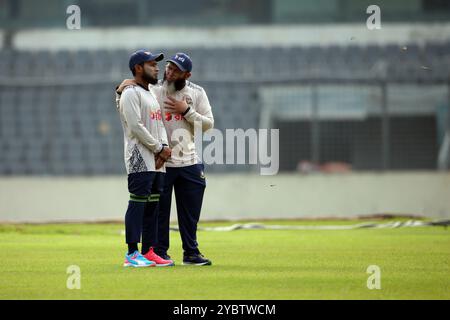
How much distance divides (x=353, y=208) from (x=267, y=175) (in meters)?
1.43

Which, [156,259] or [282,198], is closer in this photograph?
[156,259]

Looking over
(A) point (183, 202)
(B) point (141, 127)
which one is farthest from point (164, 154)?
(A) point (183, 202)

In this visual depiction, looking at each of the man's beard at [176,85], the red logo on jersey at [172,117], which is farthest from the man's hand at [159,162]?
the man's beard at [176,85]

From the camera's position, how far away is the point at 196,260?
25.8 feet

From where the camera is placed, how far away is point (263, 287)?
6.20 m

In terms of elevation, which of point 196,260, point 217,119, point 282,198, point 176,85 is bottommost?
point 282,198

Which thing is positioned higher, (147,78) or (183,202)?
(147,78)

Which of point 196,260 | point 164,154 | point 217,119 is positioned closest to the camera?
point 164,154

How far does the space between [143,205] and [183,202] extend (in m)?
0.51

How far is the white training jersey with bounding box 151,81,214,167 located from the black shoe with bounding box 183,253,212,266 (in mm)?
729

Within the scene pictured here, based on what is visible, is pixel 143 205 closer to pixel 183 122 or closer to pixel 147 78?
pixel 183 122

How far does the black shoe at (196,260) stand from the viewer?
25.7 ft

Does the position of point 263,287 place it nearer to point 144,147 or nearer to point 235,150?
point 144,147

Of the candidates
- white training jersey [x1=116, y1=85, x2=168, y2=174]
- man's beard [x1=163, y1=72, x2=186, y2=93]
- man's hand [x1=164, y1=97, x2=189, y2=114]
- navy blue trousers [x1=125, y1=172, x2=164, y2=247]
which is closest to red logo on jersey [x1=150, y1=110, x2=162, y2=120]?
white training jersey [x1=116, y1=85, x2=168, y2=174]
